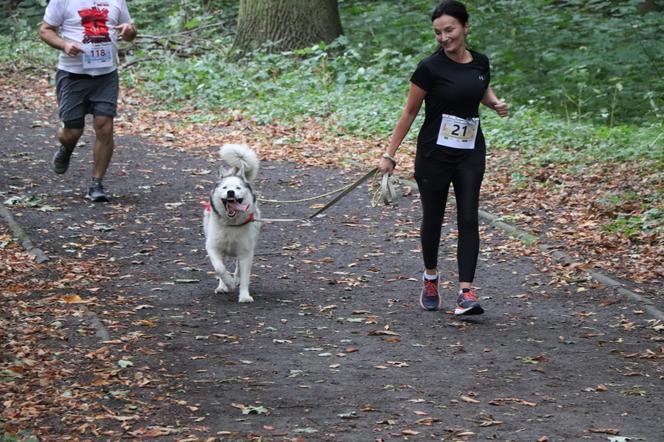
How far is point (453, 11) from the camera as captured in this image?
22.6 feet

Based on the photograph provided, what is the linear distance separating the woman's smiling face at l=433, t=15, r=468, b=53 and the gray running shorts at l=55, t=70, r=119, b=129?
485cm

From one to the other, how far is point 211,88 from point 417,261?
997cm

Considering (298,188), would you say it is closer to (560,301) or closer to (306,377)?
(560,301)

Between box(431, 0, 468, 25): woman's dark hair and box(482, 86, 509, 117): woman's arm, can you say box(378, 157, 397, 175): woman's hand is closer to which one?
box(482, 86, 509, 117): woman's arm

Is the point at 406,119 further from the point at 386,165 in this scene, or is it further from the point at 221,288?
the point at 221,288

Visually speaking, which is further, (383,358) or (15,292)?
(15,292)

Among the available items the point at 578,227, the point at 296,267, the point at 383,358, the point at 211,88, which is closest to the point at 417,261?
the point at 296,267

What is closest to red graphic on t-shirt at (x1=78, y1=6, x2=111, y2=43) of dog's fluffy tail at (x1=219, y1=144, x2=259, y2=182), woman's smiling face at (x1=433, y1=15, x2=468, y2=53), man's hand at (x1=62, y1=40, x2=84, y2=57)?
man's hand at (x1=62, y1=40, x2=84, y2=57)

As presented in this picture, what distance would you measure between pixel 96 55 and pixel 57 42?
417mm

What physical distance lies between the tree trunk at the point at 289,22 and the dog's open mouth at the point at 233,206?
11929 millimetres

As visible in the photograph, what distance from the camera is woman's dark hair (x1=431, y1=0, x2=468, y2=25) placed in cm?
690

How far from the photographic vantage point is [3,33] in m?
24.7

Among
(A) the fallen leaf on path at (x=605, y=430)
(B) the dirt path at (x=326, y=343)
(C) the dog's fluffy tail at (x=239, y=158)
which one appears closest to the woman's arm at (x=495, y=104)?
(B) the dirt path at (x=326, y=343)

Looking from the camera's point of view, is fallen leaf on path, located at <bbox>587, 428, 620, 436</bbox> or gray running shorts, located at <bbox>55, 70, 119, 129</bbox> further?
gray running shorts, located at <bbox>55, 70, 119, 129</bbox>
